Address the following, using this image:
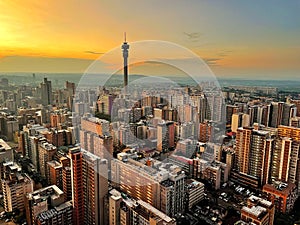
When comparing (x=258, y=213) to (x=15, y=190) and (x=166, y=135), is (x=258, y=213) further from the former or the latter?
(x=15, y=190)

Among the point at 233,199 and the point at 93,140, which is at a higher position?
the point at 93,140

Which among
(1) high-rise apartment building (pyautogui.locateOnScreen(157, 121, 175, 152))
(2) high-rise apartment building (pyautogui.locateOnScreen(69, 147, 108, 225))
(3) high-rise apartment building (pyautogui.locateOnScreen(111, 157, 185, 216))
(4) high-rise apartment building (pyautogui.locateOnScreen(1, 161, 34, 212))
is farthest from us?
(1) high-rise apartment building (pyautogui.locateOnScreen(157, 121, 175, 152))

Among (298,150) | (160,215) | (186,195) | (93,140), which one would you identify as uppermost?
(93,140)

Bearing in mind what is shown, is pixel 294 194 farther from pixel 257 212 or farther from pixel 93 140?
pixel 93 140

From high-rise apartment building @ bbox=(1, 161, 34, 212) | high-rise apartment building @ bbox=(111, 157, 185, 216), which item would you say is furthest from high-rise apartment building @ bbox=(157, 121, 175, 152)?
high-rise apartment building @ bbox=(1, 161, 34, 212)

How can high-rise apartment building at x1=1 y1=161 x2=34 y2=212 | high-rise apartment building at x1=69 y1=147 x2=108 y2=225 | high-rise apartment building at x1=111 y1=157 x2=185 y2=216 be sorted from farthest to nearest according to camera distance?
high-rise apartment building at x1=1 y1=161 x2=34 y2=212 → high-rise apartment building at x1=111 y1=157 x2=185 y2=216 → high-rise apartment building at x1=69 y1=147 x2=108 y2=225

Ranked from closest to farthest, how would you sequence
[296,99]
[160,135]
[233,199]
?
[233,199], [160,135], [296,99]

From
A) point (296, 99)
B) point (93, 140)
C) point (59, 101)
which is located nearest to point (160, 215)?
point (93, 140)

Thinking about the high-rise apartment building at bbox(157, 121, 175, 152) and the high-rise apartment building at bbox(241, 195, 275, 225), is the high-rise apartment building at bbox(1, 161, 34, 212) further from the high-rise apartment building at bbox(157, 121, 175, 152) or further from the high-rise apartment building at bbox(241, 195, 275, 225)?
the high-rise apartment building at bbox(241, 195, 275, 225)

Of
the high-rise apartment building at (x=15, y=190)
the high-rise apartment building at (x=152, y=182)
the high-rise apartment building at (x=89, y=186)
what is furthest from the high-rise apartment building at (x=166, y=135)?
the high-rise apartment building at (x=15, y=190)

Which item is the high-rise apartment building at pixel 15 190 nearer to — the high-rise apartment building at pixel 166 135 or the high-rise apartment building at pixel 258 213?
the high-rise apartment building at pixel 166 135

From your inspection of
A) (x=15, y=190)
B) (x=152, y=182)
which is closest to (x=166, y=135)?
(x=152, y=182)
